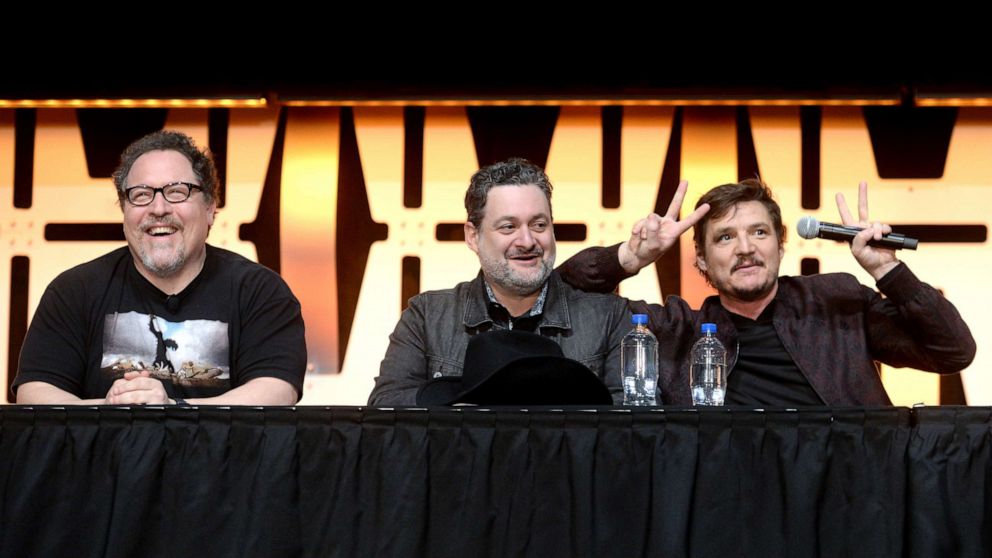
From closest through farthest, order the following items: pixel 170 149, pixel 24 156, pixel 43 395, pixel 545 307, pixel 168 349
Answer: pixel 43 395
pixel 168 349
pixel 170 149
pixel 545 307
pixel 24 156

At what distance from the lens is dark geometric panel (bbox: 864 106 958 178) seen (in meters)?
4.17

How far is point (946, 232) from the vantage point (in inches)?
162

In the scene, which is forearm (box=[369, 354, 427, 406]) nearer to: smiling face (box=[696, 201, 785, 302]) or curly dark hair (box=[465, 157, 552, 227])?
curly dark hair (box=[465, 157, 552, 227])

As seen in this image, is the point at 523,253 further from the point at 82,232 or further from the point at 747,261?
the point at 82,232

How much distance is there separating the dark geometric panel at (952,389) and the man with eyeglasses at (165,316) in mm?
2634

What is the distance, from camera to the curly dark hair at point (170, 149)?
8.52 feet

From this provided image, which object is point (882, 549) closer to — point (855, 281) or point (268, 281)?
point (855, 281)

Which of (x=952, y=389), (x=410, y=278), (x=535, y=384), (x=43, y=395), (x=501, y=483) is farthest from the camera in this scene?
(x=410, y=278)

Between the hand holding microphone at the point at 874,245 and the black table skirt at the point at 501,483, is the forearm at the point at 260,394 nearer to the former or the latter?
the black table skirt at the point at 501,483

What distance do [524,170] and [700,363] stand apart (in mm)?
629

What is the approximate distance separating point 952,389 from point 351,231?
7.60 feet

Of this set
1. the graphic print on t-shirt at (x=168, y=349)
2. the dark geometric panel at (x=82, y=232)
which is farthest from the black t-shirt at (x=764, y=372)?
the dark geometric panel at (x=82, y=232)

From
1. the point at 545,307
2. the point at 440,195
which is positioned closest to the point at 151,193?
the point at 545,307

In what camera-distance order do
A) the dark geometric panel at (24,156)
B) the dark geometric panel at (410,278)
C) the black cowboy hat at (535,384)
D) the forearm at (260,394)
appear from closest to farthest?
the black cowboy hat at (535,384) < the forearm at (260,394) < the dark geometric panel at (410,278) < the dark geometric panel at (24,156)
